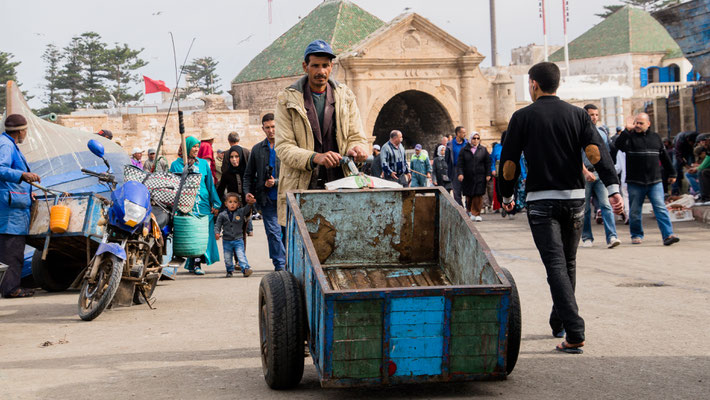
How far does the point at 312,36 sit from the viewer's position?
165 feet

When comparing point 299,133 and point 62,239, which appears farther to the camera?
point 62,239

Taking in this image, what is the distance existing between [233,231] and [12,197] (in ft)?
9.08

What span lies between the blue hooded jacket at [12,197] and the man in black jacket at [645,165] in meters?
7.95

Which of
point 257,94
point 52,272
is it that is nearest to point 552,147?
point 52,272

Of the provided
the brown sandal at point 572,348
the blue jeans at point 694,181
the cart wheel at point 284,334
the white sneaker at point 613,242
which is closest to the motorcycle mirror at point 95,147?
the cart wheel at point 284,334

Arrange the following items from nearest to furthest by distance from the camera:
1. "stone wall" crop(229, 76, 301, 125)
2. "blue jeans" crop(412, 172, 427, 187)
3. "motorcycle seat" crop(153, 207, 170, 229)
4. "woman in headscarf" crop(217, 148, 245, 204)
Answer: "motorcycle seat" crop(153, 207, 170, 229), "woman in headscarf" crop(217, 148, 245, 204), "blue jeans" crop(412, 172, 427, 187), "stone wall" crop(229, 76, 301, 125)

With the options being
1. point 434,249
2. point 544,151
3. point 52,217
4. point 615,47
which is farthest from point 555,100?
point 615,47

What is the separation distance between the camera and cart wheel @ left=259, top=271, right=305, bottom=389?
16.2ft

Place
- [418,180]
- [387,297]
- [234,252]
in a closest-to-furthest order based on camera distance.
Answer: [387,297]
[234,252]
[418,180]

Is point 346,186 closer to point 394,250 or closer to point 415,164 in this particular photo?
point 394,250

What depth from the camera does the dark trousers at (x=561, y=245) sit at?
584cm

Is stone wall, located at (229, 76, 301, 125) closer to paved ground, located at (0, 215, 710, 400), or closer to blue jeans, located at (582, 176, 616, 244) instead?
blue jeans, located at (582, 176, 616, 244)

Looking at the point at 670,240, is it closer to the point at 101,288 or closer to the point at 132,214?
the point at 132,214

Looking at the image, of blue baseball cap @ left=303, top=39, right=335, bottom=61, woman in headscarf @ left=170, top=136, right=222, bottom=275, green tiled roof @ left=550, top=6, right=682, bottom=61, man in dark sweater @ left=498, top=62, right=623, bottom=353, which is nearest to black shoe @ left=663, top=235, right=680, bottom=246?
woman in headscarf @ left=170, top=136, right=222, bottom=275
